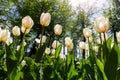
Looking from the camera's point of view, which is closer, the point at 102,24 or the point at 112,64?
the point at 112,64

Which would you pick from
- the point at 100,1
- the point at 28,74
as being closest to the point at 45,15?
the point at 28,74

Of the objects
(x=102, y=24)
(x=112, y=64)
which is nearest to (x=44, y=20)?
(x=102, y=24)

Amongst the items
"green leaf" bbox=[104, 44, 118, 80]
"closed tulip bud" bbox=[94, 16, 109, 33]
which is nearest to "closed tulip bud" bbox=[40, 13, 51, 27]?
"closed tulip bud" bbox=[94, 16, 109, 33]

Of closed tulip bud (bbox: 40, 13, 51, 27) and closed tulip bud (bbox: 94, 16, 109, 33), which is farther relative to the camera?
closed tulip bud (bbox: 40, 13, 51, 27)

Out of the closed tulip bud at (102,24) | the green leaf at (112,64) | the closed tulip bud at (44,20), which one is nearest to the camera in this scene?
the green leaf at (112,64)

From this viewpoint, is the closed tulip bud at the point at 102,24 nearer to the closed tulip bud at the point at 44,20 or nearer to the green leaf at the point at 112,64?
the green leaf at the point at 112,64

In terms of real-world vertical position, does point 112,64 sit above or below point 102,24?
below

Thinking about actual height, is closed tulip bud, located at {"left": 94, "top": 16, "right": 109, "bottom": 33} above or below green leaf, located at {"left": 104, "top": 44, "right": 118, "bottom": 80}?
above

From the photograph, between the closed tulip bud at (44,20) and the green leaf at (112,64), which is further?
the closed tulip bud at (44,20)

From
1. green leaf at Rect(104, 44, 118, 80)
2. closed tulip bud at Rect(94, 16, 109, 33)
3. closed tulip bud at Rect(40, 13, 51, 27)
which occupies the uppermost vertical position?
closed tulip bud at Rect(40, 13, 51, 27)

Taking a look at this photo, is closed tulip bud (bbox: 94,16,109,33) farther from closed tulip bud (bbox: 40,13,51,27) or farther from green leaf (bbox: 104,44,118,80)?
closed tulip bud (bbox: 40,13,51,27)

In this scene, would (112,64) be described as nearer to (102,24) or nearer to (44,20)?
(102,24)

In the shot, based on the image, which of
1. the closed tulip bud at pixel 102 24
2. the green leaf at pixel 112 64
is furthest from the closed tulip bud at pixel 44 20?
the green leaf at pixel 112 64

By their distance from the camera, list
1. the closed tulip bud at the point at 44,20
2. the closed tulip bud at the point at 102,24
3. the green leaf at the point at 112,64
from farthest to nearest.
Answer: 1. the closed tulip bud at the point at 44,20
2. the closed tulip bud at the point at 102,24
3. the green leaf at the point at 112,64
